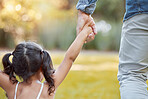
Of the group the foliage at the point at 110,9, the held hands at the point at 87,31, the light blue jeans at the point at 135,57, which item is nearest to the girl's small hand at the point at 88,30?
the held hands at the point at 87,31

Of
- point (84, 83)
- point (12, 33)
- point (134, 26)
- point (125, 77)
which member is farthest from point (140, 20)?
point (12, 33)

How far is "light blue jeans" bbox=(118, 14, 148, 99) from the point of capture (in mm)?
1698

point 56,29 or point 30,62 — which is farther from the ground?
point 30,62

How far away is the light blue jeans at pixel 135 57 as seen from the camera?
1.70 metres

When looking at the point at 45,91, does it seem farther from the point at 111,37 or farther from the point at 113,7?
the point at 113,7

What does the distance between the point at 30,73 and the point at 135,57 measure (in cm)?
67

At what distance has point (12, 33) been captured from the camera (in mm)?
13258

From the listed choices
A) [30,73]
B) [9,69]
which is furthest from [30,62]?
[9,69]

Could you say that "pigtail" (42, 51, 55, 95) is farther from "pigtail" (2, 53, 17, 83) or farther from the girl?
"pigtail" (2, 53, 17, 83)

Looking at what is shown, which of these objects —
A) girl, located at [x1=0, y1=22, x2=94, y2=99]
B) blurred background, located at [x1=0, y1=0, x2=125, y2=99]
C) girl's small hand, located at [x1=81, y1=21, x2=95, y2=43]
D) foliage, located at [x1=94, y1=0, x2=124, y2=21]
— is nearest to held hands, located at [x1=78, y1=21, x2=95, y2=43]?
girl's small hand, located at [x1=81, y1=21, x2=95, y2=43]

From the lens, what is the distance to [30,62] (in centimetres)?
167

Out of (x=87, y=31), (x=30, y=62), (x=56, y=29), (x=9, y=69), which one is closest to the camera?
(x=30, y=62)

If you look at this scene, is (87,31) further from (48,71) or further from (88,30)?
(48,71)

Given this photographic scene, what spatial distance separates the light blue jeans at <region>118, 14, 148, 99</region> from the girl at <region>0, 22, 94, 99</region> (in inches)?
15.2
